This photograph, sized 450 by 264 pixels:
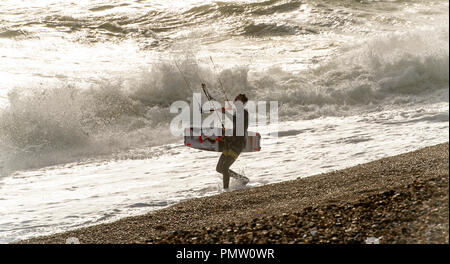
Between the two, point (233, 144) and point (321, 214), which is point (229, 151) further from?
point (321, 214)

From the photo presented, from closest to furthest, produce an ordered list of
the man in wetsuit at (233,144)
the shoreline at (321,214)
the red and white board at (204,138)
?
the shoreline at (321,214) → the man in wetsuit at (233,144) → the red and white board at (204,138)

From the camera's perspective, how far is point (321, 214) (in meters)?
3.69

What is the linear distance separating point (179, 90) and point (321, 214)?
36.6 ft

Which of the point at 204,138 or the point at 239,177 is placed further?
the point at 204,138

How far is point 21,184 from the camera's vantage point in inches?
328

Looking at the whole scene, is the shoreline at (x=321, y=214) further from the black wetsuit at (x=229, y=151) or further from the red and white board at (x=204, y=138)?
the red and white board at (x=204, y=138)

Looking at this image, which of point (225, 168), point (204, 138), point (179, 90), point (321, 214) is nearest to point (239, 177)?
point (225, 168)

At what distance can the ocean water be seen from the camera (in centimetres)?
764

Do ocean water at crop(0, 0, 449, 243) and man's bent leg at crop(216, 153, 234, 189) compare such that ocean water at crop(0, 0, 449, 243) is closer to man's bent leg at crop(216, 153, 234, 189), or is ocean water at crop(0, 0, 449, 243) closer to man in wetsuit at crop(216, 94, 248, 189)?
man's bent leg at crop(216, 153, 234, 189)

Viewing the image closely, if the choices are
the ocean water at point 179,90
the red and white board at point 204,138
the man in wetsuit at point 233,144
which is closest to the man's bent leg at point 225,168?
the man in wetsuit at point 233,144

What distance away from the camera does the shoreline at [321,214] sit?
2.70 m

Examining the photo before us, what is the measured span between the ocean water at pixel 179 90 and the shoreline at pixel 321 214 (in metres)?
0.80

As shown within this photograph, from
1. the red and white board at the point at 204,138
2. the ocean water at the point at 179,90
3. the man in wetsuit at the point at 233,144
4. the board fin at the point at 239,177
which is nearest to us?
the man in wetsuit at the point at 233,144

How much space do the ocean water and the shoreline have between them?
0.80m
